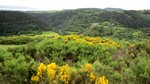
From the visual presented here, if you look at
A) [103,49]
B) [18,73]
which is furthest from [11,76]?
[103,49]

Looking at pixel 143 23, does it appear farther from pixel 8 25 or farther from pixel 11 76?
pixel 11 76

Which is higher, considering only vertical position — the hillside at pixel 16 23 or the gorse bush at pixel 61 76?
the gorse bush at pixel 61 76

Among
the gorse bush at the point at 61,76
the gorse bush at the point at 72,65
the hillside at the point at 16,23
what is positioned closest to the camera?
the gorse bush at the point at 61,76

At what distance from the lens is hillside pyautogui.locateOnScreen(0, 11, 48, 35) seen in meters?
104

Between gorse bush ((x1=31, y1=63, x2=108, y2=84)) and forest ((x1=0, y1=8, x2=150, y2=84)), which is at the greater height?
gorse bush ((x1=31, y1=63, x2=108, y2=84))

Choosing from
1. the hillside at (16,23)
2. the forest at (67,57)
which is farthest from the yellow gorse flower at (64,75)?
the hillside at (16,23)

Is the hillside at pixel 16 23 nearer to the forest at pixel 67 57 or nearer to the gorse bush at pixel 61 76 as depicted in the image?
the forest at pixel 67 57

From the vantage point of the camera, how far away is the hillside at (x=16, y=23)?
340 ft

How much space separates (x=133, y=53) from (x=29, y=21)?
7611cm

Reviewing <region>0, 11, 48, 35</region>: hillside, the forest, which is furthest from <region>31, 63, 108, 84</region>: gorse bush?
<region>0, 11, 48, 35</region>: hillside

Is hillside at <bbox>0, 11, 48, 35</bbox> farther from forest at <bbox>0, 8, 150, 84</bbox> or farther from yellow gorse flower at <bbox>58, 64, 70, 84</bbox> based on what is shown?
yellow gorse flower at <bbox>58, 64, 70, 84</bbox>

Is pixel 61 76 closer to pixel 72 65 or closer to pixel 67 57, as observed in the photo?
pixel 72 65

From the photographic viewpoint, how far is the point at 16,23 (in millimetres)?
110312

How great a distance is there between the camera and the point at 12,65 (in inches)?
1113
